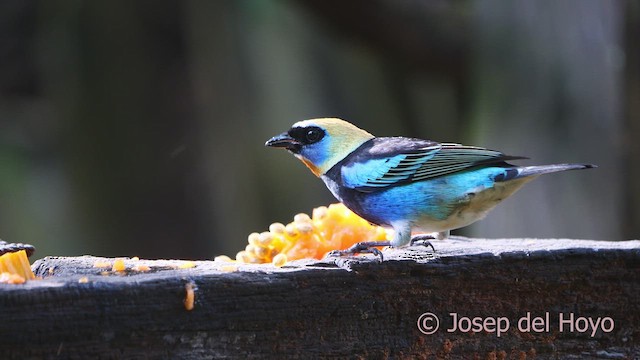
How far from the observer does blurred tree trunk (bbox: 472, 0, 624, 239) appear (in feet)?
16.9

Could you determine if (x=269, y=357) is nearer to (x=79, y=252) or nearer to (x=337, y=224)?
(x=337, y=224)

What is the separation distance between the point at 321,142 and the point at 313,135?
0.14 ft

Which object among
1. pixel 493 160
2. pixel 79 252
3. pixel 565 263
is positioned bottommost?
pixel 79 252

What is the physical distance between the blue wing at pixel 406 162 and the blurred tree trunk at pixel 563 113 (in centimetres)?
219

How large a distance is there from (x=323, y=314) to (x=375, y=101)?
4877 mm

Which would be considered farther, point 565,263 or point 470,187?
point 470,187

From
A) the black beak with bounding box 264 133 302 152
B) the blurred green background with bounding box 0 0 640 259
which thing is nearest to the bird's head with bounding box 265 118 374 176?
the black beak with bounding box 264 133 302 152

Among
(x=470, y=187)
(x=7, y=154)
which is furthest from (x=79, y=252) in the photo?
(x=470, y=187)

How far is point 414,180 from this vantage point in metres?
3.12

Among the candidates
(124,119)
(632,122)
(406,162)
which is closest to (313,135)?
(406,162)

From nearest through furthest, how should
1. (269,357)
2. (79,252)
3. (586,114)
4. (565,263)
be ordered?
(269,357) → (565,263) → (586,114) → (79,252)

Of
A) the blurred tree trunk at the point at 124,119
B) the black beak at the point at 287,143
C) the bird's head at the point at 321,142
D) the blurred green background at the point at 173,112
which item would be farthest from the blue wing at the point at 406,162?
the blurred tree trunk at the point at 124,119

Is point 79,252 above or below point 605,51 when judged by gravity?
below

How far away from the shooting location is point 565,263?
2.50 metres
